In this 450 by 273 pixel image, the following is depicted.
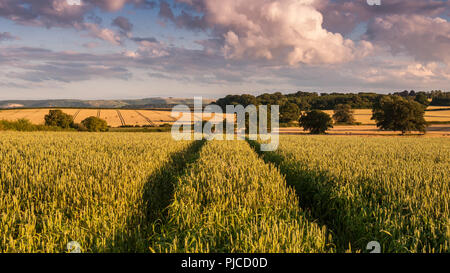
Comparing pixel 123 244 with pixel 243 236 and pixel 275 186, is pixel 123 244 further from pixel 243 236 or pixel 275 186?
pixel 275 186

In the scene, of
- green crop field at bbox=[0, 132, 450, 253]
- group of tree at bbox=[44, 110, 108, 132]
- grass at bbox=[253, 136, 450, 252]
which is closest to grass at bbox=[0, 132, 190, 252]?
A: green crop field at bbox=[0, 132, 450, 253]

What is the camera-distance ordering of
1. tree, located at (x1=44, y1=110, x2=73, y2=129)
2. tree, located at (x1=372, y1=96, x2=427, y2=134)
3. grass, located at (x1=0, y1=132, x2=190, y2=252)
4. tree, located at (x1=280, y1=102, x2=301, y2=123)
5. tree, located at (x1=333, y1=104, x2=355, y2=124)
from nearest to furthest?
1. grass, located at (x1=0, y1=132, x2=190, y2=252)
2. tree, located at (x1=372, y1=96, x2=427, y2=134)
3. tree, located at (x1=44, y1=110, x2=73, y2=129)
4. tree, located at (x1=280, y1=102, x2=301, y2=123)
5. tree, located at (x1=333, y1=104, x2=355, y2=124)

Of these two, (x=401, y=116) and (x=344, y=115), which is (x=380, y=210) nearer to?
(x=401, y=116)

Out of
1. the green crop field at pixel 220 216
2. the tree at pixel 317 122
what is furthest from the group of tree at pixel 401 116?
the green crop field at pixel 220 216

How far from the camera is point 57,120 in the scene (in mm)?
63625

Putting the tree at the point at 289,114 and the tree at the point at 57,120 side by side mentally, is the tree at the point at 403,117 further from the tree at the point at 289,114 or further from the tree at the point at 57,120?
the tree at the point at 57,120

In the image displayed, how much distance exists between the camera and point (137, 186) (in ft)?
19.6

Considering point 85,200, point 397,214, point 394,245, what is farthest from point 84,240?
point 397,214

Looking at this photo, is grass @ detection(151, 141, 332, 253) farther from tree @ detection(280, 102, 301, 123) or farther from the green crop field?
tree @ detection(280, 102, 301, 123)

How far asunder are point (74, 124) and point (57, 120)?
419 centimetres

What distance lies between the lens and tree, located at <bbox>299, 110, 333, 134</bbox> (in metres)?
59.1

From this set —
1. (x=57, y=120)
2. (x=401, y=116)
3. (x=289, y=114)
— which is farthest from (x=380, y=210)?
(x=289, y=114)

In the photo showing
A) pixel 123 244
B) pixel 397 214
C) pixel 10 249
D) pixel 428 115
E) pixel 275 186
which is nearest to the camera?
pixel 10 249
